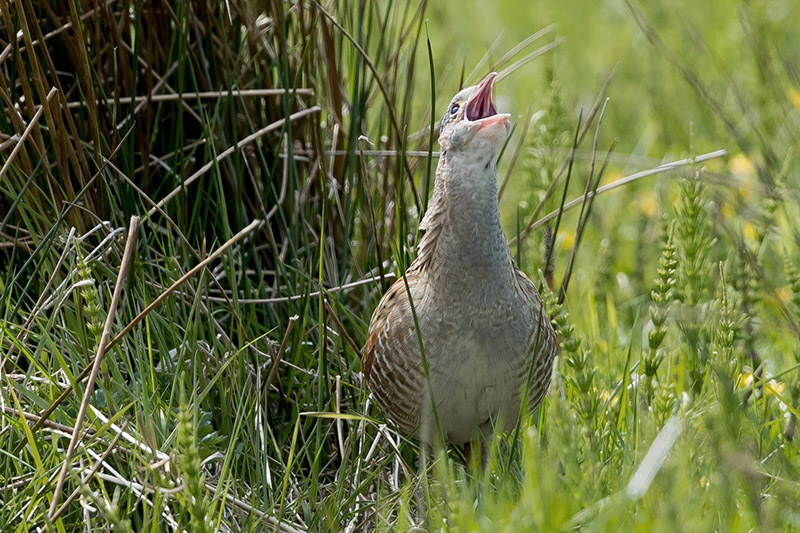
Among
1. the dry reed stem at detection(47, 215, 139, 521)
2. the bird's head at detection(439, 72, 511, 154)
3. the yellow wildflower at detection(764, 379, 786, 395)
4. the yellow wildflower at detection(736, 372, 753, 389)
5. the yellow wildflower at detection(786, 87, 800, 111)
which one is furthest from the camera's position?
the yellow wildflower at detection(786, 87, 800, 111)

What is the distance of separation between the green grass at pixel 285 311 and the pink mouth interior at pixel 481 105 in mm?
115

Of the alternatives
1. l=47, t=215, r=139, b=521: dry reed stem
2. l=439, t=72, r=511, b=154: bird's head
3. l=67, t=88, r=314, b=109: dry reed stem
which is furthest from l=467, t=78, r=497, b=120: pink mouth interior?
l=47, t=215, r=139, b=521: dry reed stem

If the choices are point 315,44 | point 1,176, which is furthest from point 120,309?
point 315,44

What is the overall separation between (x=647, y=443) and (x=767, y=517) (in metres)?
0.34

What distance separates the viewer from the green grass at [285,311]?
222cm

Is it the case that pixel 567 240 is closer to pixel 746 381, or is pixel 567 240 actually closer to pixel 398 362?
pixel 746 381

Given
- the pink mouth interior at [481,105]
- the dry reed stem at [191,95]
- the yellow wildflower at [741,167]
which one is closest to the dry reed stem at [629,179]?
the pink mouth interior at [481,105]

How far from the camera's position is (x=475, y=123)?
2.51 m

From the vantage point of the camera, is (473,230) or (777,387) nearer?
(473,230)

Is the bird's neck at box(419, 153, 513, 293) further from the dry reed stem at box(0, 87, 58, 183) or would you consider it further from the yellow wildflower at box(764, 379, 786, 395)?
the dry reed stem at box(0, 87, 58, 183)

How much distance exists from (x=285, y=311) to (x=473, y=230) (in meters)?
0.98

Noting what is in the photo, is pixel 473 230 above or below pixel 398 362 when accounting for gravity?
above

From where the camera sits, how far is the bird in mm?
2590

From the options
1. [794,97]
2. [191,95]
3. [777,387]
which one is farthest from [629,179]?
[794,97]
